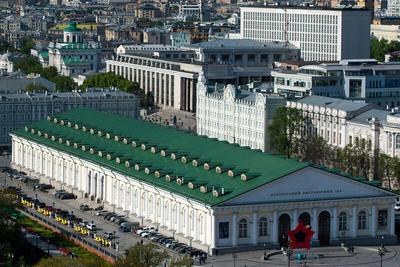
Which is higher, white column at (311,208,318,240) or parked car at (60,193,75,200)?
white column at (311,208,318,240)

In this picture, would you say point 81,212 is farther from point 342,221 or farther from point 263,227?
point 342,221

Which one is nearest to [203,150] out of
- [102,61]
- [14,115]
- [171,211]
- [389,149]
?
[171,211]

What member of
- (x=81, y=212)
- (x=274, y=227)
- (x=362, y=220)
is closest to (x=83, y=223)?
(x=81, y=212)

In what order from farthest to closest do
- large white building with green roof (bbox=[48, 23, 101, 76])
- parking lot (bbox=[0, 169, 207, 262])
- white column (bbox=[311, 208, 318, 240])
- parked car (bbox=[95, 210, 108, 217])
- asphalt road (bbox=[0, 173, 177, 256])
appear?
large white building with green roof (bbox=[48, 23, 101, 76]), parked car (bbox=[95, 210, 108, 217]), asphalt road (bbox=[0, 173, 177, 256]), white column (bbox=[311, 208, 318, 240]), parking lot (bbox=[0, 169, 207, 262])

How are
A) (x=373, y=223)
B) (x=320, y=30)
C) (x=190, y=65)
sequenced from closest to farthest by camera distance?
(x=373, y=223) < (x=190, y=65) < (x=320, y=30)

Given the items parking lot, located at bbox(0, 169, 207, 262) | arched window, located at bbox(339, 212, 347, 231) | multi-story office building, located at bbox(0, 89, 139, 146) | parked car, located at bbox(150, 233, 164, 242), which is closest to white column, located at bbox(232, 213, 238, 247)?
parking lot, located at bbox(0, 169, 207, 262)

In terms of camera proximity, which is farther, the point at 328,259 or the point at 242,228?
the point at 242,228

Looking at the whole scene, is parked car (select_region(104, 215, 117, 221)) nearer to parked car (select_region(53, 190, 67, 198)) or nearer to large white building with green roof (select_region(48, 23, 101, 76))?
parked car (select_region(53, 190, 67, 198))

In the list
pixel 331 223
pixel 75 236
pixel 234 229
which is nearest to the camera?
pixel 234 229
